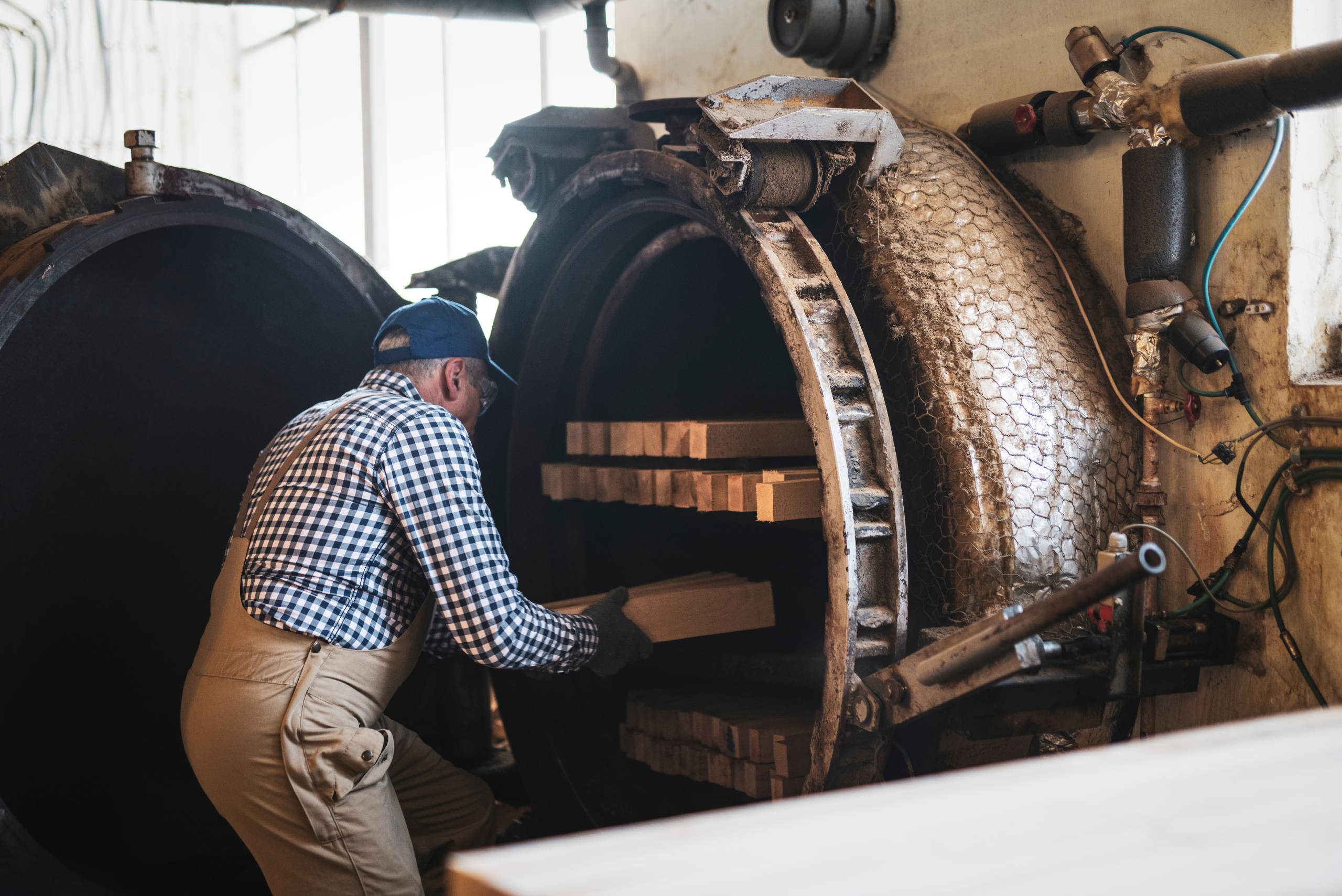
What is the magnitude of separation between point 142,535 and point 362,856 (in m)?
1.29

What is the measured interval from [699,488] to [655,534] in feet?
3.06

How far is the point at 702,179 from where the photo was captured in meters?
2.33

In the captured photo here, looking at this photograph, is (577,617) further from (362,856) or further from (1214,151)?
(1214,151)

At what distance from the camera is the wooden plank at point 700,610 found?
2734 millimetres

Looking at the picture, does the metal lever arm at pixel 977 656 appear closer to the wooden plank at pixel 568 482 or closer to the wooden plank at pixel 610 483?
the wooden plank at pixel 610 483

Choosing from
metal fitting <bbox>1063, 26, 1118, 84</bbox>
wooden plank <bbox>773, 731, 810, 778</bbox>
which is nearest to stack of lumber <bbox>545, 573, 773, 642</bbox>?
wooden plank <bbox>773, 731, 810, 778</bbox>

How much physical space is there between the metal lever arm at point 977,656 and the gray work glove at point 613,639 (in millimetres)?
768

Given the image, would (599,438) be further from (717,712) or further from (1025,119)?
(1025,119)

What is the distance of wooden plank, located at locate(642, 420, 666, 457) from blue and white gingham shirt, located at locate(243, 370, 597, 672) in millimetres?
Result: 547

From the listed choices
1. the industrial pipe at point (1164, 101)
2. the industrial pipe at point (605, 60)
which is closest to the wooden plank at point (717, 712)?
the industrial pipe at point (1164, 101)

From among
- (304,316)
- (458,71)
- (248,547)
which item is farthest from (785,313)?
(458,71)

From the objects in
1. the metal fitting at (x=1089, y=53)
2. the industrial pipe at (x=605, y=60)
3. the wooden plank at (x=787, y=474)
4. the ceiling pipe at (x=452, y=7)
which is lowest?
the wooden plank at (x=787, y=474)

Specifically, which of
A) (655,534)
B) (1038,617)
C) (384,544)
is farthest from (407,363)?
(1038,617)

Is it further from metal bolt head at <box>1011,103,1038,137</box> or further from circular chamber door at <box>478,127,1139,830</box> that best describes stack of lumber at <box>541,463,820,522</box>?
metal bolt head at <box>1011,103,1038,137</box>
